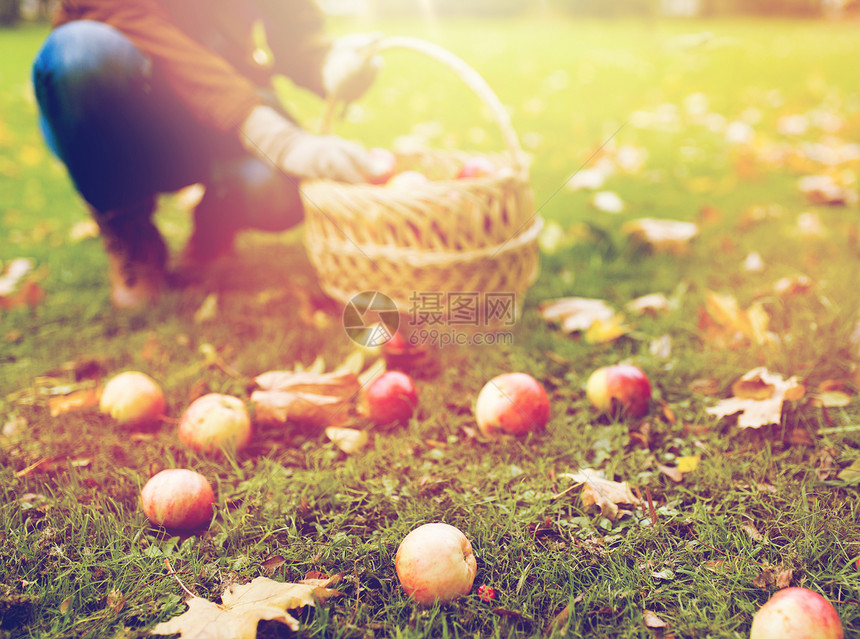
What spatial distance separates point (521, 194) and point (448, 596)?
1.19 metres

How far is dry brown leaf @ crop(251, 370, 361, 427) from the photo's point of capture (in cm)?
150

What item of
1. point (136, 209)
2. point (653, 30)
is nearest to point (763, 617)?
point (136, 209)

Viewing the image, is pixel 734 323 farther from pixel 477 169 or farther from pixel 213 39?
pixel 213 39

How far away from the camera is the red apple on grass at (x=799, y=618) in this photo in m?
0.91

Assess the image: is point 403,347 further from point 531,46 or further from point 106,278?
point 531,46

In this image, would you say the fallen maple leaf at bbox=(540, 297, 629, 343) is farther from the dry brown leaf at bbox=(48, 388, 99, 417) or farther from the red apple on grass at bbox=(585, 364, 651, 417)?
the dry brown leaf at bbox=(48, 388, 99, 417)

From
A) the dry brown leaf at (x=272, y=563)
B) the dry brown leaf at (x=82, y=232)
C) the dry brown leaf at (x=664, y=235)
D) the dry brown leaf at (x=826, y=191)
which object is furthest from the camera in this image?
the dry brown leaf at (x=826, y=191)

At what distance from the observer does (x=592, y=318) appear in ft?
6.23

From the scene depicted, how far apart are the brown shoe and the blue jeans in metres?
0.04

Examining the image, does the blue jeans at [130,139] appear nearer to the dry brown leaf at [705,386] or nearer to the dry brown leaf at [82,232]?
the dry brown leaf at [82,232]

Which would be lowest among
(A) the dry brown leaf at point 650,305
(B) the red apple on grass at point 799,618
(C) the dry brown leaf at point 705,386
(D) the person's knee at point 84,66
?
(A) the dry brown leaf at point 650,305

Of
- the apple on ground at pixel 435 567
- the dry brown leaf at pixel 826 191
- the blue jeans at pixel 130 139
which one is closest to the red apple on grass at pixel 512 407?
the apple on ground at pixel 435 567

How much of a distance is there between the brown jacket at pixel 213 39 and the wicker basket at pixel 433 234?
0.36 m

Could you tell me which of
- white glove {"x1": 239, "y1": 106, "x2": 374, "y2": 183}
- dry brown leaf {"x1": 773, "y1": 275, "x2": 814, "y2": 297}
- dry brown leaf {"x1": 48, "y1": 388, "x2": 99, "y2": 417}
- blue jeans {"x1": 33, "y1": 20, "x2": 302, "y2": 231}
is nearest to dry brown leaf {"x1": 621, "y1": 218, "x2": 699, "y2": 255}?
dry brown leaf {"x1": 773, "y1": 275, "x2": 814, "y2": 297}
